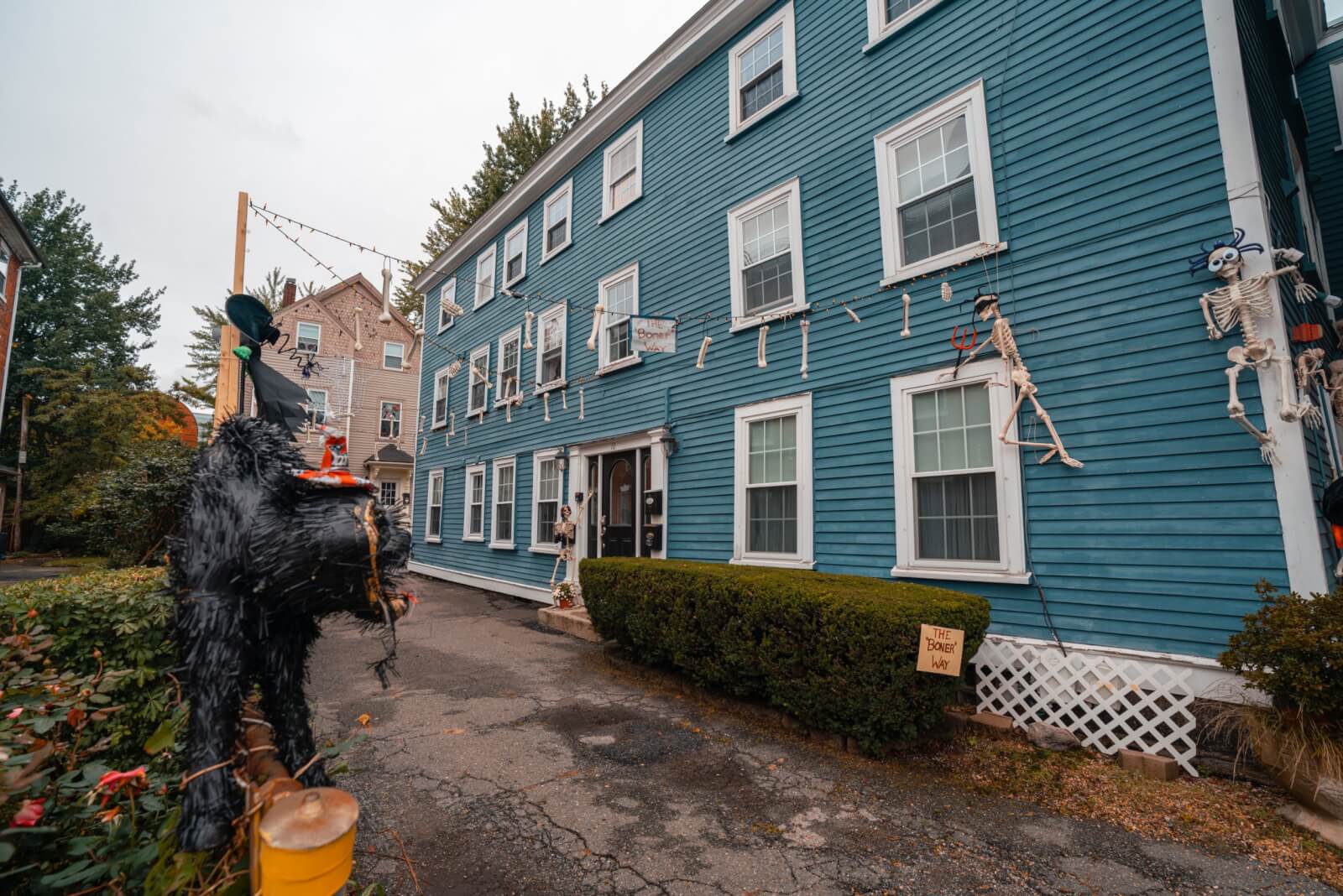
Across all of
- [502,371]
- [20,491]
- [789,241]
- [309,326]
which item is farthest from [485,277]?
[20,491]

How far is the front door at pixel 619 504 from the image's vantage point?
10039mm

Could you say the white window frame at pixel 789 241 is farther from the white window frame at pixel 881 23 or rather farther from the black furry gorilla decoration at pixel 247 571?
the black furry gorilla decoration at pixel 247 571

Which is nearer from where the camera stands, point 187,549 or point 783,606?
point 187,549

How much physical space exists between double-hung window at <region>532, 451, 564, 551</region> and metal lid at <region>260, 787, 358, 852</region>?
1035cm

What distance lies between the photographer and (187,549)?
1555mm

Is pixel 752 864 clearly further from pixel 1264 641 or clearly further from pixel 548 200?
pixel 548 200

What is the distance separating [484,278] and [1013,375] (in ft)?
42.8

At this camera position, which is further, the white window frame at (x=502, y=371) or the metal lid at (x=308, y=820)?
the white window frame at (x=502, y=371)

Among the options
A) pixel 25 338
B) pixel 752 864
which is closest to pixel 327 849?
pixel 752 864

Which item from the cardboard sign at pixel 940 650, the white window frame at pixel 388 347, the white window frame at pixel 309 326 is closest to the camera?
the cardboard sign at pixel 940 650

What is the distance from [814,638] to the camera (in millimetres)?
4754

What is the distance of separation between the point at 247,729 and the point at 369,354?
25.9 metres

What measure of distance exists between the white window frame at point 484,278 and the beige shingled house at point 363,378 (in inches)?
308

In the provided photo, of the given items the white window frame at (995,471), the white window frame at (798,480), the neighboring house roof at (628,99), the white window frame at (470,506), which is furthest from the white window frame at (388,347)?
the white window frame at (995,471)
